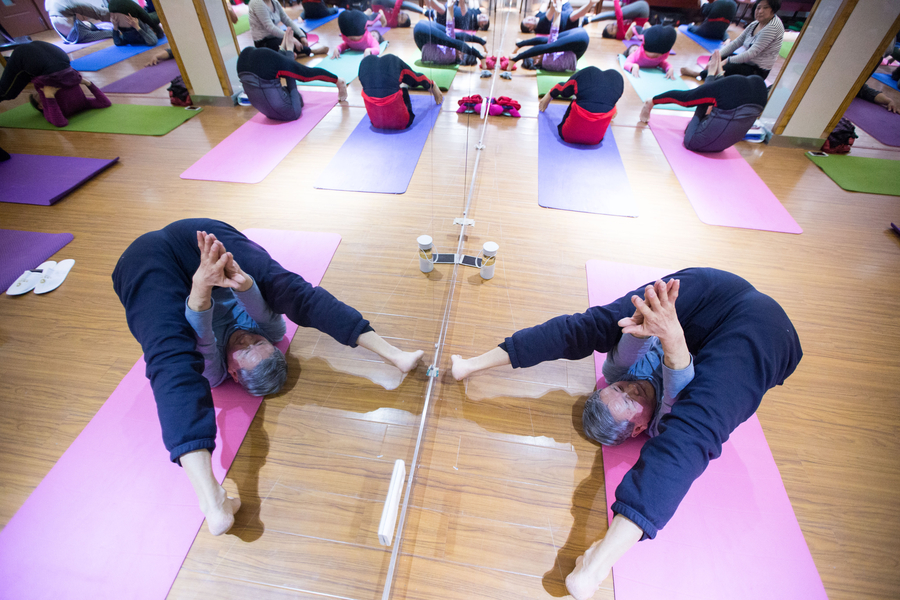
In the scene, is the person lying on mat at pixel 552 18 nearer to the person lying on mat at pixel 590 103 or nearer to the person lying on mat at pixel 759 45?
the person lying on mat at pixel 759 45

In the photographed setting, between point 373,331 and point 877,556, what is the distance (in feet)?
6.34

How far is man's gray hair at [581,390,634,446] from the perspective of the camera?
145 centimetres

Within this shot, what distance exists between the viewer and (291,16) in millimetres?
4754

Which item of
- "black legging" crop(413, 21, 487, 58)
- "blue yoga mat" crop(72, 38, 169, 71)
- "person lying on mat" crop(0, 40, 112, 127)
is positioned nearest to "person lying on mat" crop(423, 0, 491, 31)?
"black legging" crop(413, 21, 487, 58)

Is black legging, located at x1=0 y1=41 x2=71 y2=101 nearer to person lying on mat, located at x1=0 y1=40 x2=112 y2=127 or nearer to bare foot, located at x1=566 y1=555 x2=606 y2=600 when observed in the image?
person lying on mat, located at x1=0 y1=40 x2=112 y2=127

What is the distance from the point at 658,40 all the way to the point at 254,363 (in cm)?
586

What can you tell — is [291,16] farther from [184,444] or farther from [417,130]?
[184,444]

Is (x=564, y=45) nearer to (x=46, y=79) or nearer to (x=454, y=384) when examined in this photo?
(x=454, y=384)

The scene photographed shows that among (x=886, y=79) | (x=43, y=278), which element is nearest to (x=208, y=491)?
(x=43, y=278)

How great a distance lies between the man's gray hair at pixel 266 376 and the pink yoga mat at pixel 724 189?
2.83 meters

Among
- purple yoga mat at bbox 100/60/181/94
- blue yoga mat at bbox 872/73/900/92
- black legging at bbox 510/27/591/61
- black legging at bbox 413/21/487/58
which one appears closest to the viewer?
black legging at bbox 413/21/487/58

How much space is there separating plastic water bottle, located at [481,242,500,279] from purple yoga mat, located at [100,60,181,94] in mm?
4521

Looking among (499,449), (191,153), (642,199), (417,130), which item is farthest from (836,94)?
(191,153)

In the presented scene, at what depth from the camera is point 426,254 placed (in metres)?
2.00
